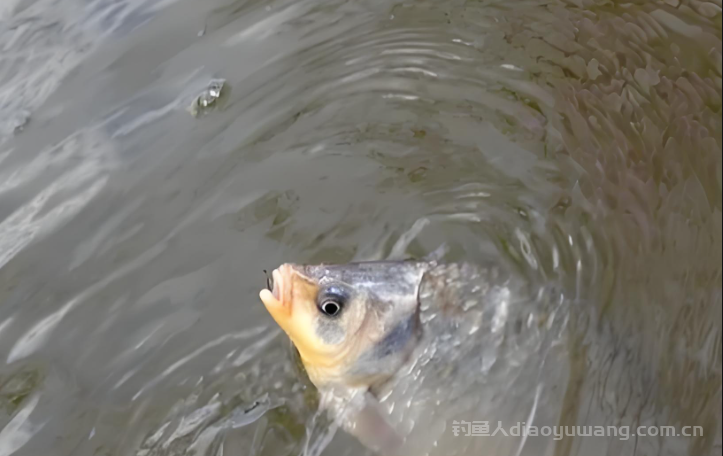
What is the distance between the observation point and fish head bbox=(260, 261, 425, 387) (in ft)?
4.92

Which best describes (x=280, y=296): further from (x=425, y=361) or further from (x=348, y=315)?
(x=425, y=361)

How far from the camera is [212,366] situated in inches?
64.7

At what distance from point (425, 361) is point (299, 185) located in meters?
0.65

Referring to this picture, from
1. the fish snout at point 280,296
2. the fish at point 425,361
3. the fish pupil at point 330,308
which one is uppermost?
the fish snout at point 280,296

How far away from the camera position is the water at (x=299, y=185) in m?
1.63

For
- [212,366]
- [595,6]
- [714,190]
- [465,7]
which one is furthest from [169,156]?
[714,190]

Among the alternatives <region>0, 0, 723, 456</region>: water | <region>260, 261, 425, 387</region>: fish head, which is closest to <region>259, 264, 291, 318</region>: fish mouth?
<region>260, 261, 425, 387</region>: fish head

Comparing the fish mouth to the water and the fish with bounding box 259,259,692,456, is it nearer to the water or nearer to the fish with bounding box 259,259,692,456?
the fish with bounding box 259,259,692,456

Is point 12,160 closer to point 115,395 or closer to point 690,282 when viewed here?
point 115,395

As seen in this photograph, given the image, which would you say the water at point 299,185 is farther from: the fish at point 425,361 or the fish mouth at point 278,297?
the fish mouth at point 278,297

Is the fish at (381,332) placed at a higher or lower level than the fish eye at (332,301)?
lower

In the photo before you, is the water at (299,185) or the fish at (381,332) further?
the water at (299,185)

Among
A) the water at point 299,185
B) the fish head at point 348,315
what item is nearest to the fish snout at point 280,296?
the fish head at point 348,315

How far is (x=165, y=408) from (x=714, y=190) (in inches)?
63.7
